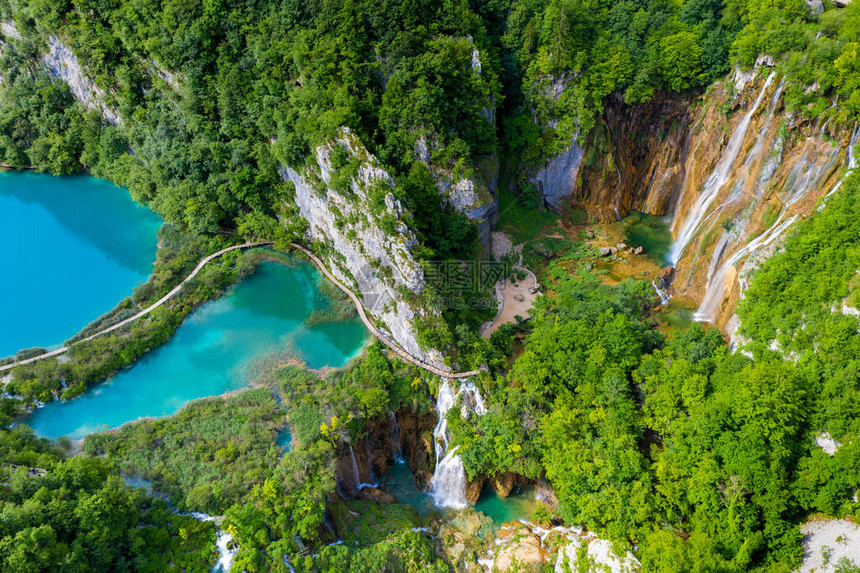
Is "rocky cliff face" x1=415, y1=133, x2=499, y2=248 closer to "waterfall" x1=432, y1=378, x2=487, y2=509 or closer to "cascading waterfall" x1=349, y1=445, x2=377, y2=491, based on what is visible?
"waterfall" x1=432, y1=378, x2=487, y2=509

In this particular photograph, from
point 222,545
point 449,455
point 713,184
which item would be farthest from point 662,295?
point 222,545

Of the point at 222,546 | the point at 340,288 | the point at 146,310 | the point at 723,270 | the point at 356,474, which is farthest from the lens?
the point at 340,288

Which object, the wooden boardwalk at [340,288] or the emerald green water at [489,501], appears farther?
the wooden boardwalk at [340,288]

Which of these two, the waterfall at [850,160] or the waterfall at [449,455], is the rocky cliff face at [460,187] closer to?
the waterfall at [449,455]

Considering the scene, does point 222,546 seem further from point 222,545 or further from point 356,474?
Answer: point 356,474

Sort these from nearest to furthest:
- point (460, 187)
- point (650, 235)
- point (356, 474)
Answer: point (356, 474) → point (460, 187) → point (650, 235)

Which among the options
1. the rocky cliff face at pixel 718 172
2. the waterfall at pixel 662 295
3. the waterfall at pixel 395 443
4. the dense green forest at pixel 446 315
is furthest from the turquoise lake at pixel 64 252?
the waterfall at pixel 662 295

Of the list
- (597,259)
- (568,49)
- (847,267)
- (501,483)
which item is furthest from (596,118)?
(501,483)
